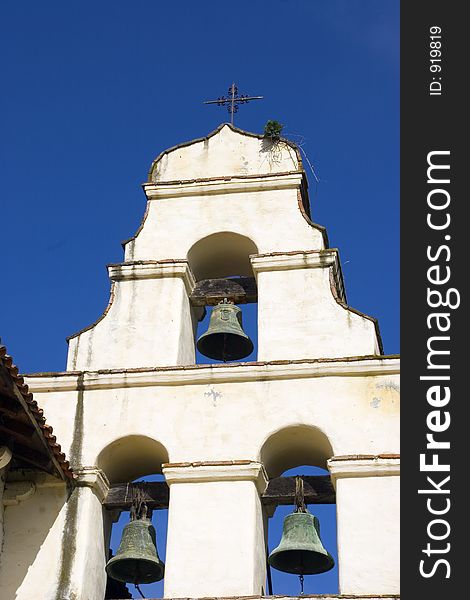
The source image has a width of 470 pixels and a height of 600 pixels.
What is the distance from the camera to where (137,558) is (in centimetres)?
1126

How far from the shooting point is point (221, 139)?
1454 centimetres

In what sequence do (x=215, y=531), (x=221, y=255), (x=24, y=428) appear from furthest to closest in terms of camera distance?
(x=221, y=255)
(x=215, y=531)
(x=24, y=428)

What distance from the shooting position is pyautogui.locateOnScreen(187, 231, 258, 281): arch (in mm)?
13594

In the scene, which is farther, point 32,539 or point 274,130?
point 274,130

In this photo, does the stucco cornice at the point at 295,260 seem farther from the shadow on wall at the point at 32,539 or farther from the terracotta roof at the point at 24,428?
the shadow on wall at the point at 32,539

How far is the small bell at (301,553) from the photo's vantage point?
11.3 m

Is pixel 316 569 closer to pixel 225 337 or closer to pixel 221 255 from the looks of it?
pixel 225 337

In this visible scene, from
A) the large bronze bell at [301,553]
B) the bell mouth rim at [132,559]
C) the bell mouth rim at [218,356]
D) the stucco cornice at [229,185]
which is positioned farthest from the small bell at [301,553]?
the stucco cornice at [229,185]

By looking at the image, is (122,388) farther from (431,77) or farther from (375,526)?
(431,77)

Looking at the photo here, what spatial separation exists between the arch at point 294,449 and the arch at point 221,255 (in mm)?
2396

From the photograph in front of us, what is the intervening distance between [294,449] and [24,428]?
8.97 feet

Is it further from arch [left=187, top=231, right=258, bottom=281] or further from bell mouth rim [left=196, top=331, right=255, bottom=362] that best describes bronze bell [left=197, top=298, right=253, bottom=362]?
arch [left=187, top=231, right=258, bottom=281]

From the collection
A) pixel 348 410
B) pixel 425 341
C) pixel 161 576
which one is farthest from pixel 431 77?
pixel 161 576

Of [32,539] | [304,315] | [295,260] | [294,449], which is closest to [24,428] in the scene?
[32,539]
